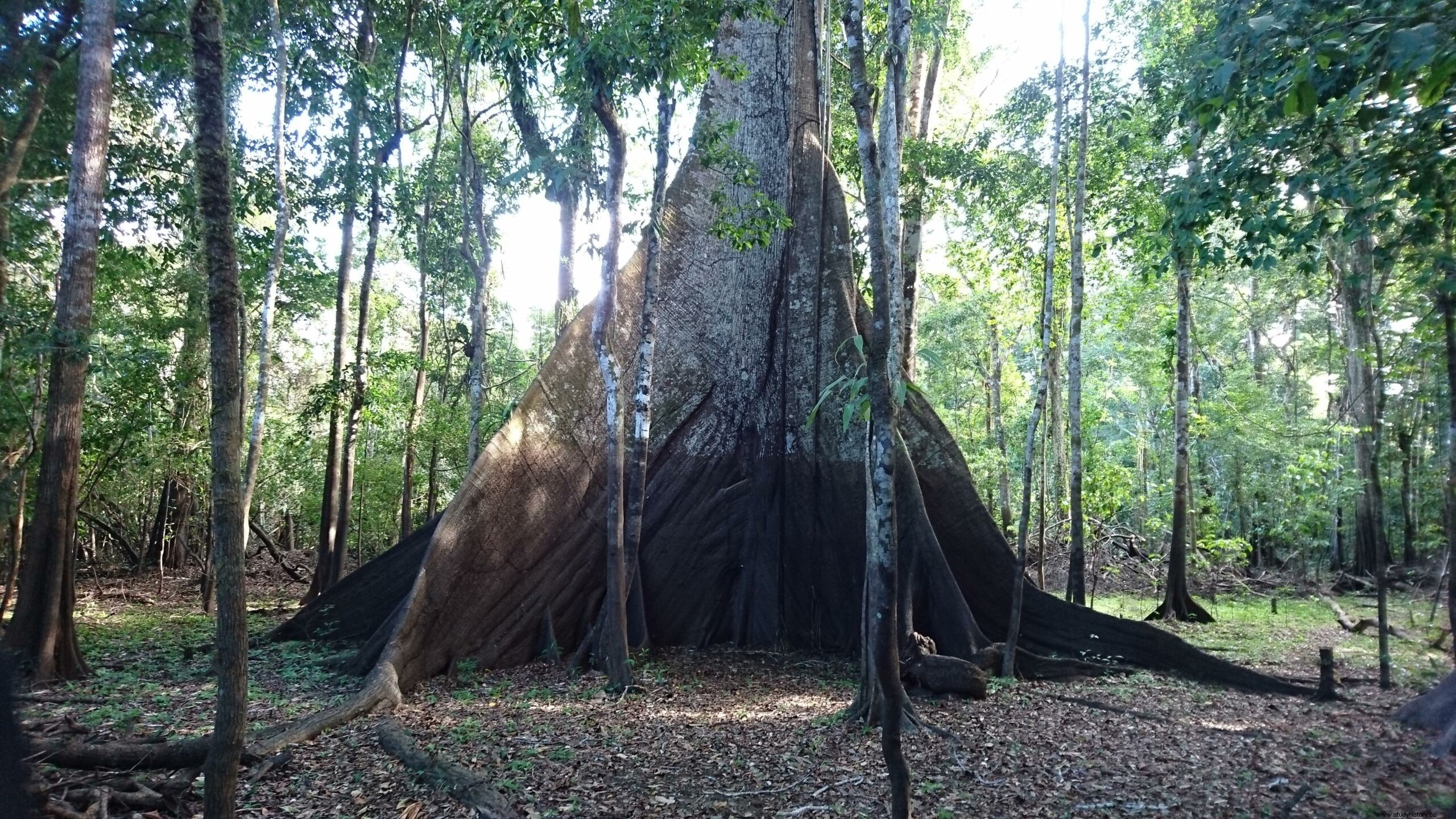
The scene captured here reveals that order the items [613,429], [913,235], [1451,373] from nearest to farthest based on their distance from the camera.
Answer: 1. [1451,373]
2. [613,429]
3. [913,235]

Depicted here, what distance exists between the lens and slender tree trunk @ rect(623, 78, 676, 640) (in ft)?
26.7

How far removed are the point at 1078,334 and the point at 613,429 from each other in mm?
6943

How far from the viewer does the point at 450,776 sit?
5.43 metres

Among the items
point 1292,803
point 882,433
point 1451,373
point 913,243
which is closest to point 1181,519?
Result: point 913,243

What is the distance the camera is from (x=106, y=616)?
13.5m

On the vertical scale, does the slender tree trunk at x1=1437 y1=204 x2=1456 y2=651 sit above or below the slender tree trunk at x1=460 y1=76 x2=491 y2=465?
below

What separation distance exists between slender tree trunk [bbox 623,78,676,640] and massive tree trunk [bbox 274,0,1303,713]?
45 centimetres

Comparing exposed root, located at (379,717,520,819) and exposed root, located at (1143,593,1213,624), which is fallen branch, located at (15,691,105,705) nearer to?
exposed root, located at (379,717,520,819)

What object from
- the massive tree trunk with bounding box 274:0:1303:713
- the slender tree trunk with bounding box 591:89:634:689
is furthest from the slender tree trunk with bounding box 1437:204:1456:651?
the slender tree trunk with bounding box 591:89:634:689

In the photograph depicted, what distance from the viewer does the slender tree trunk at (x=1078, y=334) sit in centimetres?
1102

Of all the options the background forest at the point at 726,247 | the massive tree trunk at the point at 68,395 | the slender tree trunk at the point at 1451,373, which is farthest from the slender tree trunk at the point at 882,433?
the massive tree trunk at the point at 68,395

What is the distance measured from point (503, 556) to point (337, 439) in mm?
6138

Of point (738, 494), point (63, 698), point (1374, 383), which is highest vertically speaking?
point (1374, 383)

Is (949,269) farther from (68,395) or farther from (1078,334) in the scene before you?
(68,395)
